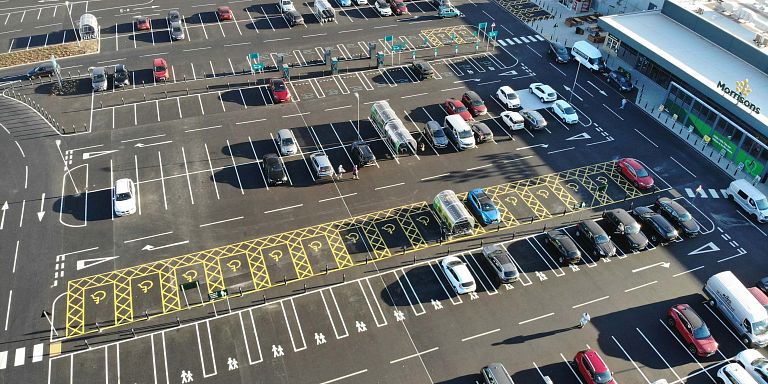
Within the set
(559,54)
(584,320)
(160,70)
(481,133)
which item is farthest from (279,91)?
(584,320)

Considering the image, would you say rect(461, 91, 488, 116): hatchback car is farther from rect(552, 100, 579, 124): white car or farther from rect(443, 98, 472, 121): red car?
rect(552, 100, 579, 124): white car

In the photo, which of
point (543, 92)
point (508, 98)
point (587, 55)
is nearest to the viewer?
point (508, 98)

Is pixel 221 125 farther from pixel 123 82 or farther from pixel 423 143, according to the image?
pixel 423 143

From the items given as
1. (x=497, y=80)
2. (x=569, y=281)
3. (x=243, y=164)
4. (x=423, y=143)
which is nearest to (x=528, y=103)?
(x=497, y=80)

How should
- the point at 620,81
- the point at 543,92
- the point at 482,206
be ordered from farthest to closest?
the point at 620,81 < the point at 543,92 < the point at 482,206

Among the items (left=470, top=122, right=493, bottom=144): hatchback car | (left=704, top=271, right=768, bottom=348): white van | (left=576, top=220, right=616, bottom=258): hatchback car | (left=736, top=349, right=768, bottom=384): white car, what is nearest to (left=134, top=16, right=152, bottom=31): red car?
(left=470, top=122, right=493, bottom=144): hatchback car

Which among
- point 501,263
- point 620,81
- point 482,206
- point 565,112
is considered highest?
point 620,81

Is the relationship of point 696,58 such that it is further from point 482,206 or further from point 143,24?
point 143,24
